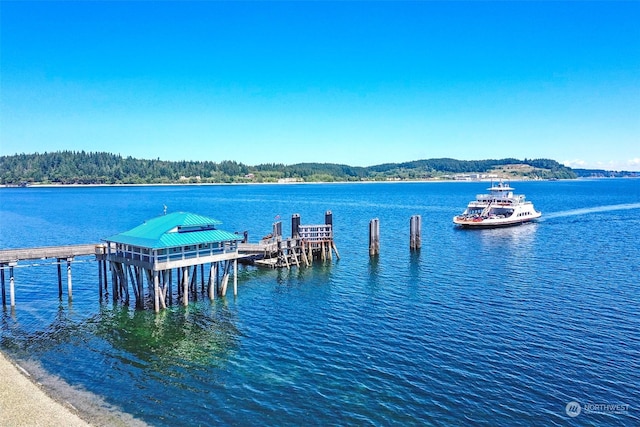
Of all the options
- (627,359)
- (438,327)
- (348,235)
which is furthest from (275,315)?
(348,235)

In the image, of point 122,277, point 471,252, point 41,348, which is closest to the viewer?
point 41,348

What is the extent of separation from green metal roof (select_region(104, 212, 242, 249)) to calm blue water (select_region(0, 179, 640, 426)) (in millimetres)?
4979

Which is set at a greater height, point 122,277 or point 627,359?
point 122,277

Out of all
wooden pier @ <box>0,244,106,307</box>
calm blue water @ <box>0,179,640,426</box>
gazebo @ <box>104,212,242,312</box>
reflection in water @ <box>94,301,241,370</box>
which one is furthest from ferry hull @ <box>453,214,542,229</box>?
wooden pier @ <box>0,244,106,307</box>

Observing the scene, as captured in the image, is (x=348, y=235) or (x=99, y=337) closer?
(x=99, y=337)

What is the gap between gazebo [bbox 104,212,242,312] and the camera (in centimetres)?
3225

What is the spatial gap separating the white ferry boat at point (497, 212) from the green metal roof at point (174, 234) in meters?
54.8

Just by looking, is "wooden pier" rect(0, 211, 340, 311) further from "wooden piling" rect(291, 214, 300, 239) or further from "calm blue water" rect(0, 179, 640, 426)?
"wooden piling" rect(291, 214, 300, 239)

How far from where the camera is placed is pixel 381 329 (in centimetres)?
2972

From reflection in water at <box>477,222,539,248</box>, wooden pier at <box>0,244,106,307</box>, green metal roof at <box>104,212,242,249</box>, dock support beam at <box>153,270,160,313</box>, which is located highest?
green metal roof at <box>104,212,242,249</box>

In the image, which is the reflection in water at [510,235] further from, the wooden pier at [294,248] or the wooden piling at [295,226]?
the wooden piling at [295,226]

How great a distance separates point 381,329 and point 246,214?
83175 mm

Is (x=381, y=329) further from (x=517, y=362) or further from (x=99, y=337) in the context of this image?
(x=99, y=337)

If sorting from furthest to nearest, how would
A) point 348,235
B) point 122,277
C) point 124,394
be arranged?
point 348,235 → point 122,277 → point 124,394
